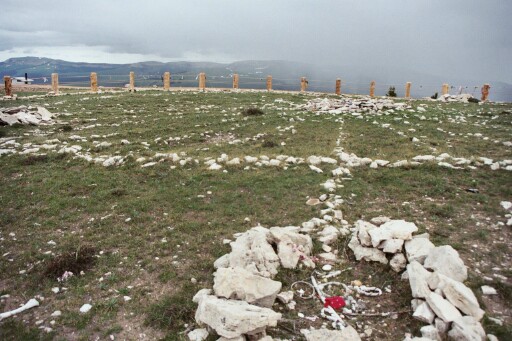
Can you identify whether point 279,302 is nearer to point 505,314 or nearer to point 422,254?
point 422,254

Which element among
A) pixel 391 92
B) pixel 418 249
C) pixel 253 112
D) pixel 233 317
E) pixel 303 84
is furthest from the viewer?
pixel 391 92

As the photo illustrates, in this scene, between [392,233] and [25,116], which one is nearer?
[392,233]

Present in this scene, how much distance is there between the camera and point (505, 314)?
543cm

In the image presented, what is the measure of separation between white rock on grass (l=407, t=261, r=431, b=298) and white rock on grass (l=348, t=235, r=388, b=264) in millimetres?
888

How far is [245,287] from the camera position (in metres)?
5.70

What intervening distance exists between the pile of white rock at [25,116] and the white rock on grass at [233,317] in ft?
67.2

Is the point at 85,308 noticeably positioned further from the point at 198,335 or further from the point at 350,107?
the point at 350,107

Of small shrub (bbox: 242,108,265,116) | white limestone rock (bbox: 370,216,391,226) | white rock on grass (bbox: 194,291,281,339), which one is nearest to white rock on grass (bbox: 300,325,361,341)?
white rock on grass (bbox: 194,291,281,339)

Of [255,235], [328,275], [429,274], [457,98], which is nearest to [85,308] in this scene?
[255,235]

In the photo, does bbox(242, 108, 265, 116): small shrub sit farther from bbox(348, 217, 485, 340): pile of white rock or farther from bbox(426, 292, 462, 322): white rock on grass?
bbox(426, 292, 462, 322): white rock on grass

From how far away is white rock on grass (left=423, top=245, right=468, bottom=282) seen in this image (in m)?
5.95

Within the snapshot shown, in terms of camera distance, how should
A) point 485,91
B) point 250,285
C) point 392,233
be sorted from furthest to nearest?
1. point 485,91
2. point 392,233
3. point 250,285

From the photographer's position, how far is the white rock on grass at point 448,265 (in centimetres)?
595

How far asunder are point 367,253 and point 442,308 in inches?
84.4
